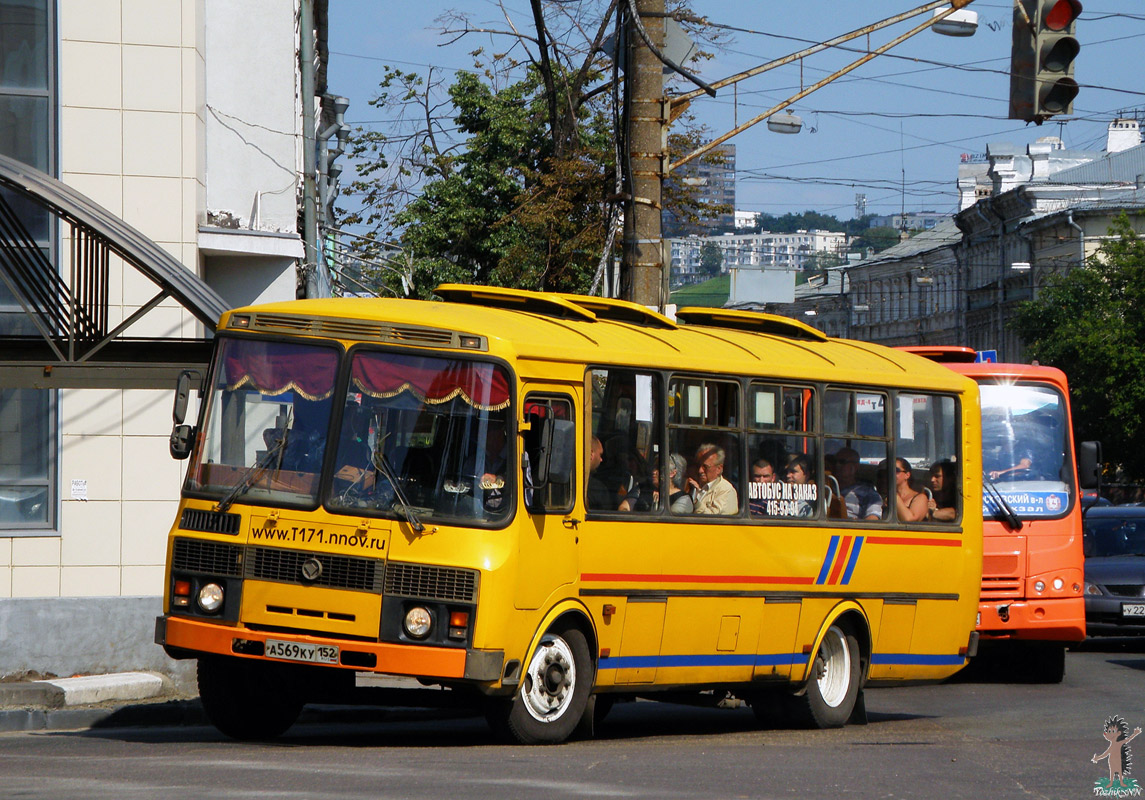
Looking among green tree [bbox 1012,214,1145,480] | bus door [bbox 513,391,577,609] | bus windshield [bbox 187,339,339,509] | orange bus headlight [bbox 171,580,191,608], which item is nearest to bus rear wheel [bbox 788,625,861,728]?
bus door [bbox 513,391,577,609]

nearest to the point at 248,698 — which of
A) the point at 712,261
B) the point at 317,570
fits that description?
the point at 317,570

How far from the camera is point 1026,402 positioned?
671 inches

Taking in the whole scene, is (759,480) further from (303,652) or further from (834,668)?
(303,652)

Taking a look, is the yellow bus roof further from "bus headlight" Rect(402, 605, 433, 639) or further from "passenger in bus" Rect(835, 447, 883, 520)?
"bus headlight" Rect(402, 605, 433, 639)

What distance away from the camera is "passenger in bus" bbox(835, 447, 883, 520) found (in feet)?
41.6

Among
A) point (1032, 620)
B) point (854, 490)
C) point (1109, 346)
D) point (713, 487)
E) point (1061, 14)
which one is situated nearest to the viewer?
point (713, 487)

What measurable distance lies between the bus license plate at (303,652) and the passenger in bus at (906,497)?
206 inches

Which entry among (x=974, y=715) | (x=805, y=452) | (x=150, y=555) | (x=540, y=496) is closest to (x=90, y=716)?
(x=150, y=555)

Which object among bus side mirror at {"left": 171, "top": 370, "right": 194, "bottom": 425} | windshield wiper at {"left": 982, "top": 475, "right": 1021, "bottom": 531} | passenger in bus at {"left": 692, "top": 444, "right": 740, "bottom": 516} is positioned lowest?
windshield wiper at {"left": 982, "top": 475, "right": 1021, "bottom": 531}

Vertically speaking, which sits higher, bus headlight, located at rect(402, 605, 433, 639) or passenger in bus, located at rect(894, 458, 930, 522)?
passenger in bus, located at rect(894, 458, 930, 522)

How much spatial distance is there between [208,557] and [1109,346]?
167ft

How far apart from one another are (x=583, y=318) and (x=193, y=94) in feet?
18.9

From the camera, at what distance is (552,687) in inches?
404

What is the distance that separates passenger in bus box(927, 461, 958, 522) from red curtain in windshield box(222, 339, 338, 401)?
5542 mm
